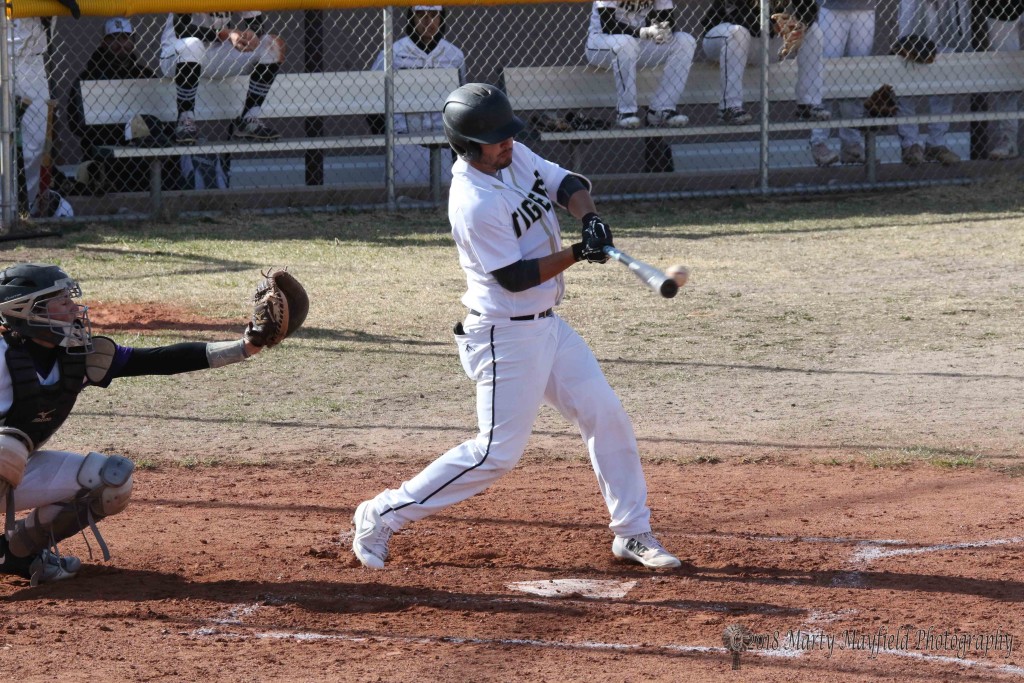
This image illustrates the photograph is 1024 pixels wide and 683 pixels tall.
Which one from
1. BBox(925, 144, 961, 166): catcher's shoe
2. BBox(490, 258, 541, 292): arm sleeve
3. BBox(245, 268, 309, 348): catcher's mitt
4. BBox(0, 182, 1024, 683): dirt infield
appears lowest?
BBox(0, 182, 1024, 683): dirt infield

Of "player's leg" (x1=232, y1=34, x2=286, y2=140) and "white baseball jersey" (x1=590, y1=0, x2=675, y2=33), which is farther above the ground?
"white baseball jersey" (x1=590, y1=0, x2=675, y2=33)

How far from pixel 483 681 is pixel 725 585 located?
110 centimetres

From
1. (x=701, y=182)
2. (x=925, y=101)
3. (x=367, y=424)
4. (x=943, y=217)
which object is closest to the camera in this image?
(x=367, y=424)

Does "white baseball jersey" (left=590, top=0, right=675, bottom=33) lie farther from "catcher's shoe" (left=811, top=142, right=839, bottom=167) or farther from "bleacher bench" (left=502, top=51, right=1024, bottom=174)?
"catcher's shoe" (left=811, top=142, right=839, bottom=167)

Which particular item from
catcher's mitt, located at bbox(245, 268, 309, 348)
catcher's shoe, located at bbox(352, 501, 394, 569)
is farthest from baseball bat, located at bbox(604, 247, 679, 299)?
catcher's shoe, located at bbox(352, 501, 394, 569)

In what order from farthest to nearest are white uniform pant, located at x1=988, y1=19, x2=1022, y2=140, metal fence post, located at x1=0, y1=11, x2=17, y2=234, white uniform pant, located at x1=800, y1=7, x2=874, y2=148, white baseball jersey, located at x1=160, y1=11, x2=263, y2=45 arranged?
white uniform pant, located at x1=988, y1=19, x2=1022, y2=140 < white uniform pant, located at x1=800, y1=7, x2=874, y2=148 < white baseball jersey, located at x1=160, y1=11, x2=263, y2=45 < metal fence post, located at x1=0, y1=11, x2=17, y2=234

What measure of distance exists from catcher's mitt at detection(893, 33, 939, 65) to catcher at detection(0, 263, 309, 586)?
939 centimetres

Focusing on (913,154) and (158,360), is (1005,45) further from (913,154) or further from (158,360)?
(158,360)

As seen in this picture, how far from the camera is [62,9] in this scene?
10.3 metres

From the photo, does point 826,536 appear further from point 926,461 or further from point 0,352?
point 0,352

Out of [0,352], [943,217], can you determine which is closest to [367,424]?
[0,352]

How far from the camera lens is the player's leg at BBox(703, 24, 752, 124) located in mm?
11961

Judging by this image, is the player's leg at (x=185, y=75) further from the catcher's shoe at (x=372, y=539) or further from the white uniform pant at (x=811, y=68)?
the catcher's shoe at (x=372, y=539)

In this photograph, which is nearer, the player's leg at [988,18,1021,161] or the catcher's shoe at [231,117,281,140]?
the catcher's shoe at [231,117,281,140]
